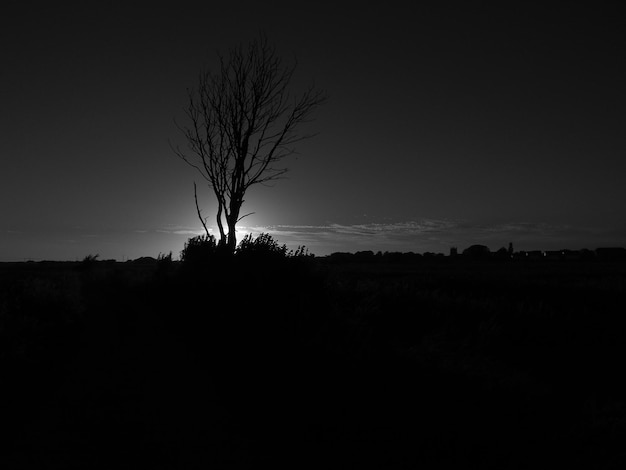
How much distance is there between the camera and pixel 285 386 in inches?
283

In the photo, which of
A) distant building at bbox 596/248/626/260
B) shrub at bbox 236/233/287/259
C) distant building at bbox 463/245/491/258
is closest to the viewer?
shrub at bbox 236/233/287/259

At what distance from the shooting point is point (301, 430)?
5879 mm

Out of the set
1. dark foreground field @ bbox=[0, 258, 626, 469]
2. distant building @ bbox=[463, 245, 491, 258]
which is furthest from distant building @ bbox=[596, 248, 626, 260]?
dark foreground field @ bbox=[0, 258, 626, 469]

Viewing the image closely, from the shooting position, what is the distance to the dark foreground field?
17.7 feet

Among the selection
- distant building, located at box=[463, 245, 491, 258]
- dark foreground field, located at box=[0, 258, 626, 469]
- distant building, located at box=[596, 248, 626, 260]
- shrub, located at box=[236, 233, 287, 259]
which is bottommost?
dark foreground field, located at box=[0, 258, 626, 469]

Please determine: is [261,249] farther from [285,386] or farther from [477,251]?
[477,251]

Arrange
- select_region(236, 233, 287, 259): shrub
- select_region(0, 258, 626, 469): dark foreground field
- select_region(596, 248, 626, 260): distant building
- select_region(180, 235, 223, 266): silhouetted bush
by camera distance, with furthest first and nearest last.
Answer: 1. select_region(596, 248, 626, 260): distant building
2. select_region(180, 235, 223, 266): silhouetted bush
3. select_region(236, 233, 287, 259): shrub
4. select_region(0, 258, 626, 469): dark foreground field

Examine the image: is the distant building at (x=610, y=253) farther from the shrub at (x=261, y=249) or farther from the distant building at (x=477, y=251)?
the shrub at (x=261, y=249)

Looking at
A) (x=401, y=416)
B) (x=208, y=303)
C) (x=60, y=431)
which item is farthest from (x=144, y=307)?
(x=401, y=416)

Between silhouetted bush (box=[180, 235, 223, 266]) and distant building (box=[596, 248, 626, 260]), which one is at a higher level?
distant building (box=[596, 248, 626, 260])

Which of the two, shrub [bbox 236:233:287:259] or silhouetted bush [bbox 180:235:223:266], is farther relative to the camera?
silhouetted bush [bbox 180:235:223:266]

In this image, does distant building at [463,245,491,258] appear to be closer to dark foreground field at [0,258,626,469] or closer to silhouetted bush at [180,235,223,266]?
silhouetted bush at [180,235,223,266]

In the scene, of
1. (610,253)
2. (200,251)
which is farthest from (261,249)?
(610,253)

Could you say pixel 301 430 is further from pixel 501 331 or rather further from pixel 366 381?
pixel 501 331
